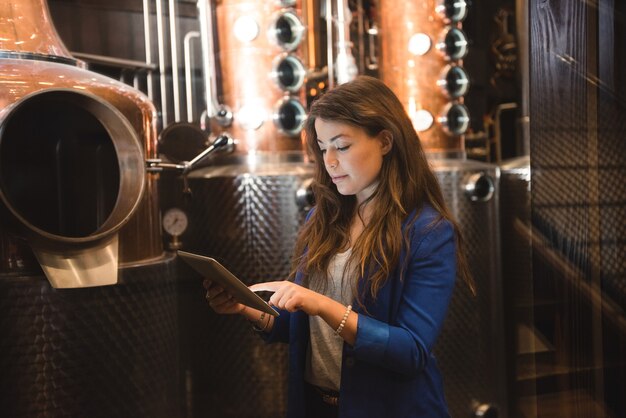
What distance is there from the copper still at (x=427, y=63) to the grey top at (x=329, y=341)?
266 centimetres

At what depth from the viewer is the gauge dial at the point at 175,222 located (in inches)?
143

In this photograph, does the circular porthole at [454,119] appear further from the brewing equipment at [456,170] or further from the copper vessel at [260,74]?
the copper vessel at [260,74]

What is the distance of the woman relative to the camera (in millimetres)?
1832

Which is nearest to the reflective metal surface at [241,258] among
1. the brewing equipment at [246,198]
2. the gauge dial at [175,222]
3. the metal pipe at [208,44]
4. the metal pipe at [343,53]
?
the brewing equipment at [246,198]

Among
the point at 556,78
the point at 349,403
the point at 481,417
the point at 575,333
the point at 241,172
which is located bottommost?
the point at 481,417

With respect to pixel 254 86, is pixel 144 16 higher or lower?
higher

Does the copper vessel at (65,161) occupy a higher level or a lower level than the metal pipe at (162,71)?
lower

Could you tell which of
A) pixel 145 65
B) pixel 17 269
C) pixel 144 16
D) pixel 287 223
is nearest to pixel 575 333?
pixel 17 269

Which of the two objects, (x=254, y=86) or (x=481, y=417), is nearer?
(x=254, y=86)

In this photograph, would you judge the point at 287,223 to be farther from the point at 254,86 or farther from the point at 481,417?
the point at 481,417

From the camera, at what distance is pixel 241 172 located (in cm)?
394

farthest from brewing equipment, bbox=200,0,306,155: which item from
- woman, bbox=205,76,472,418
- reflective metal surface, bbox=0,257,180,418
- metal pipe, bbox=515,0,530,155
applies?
metal pipe, bbox=515,0,530,155

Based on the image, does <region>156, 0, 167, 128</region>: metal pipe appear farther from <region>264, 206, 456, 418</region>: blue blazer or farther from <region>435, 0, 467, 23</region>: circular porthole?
<region>264, 206, 456, 418</region>: blue blazer

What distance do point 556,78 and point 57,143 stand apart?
5.87 ft
